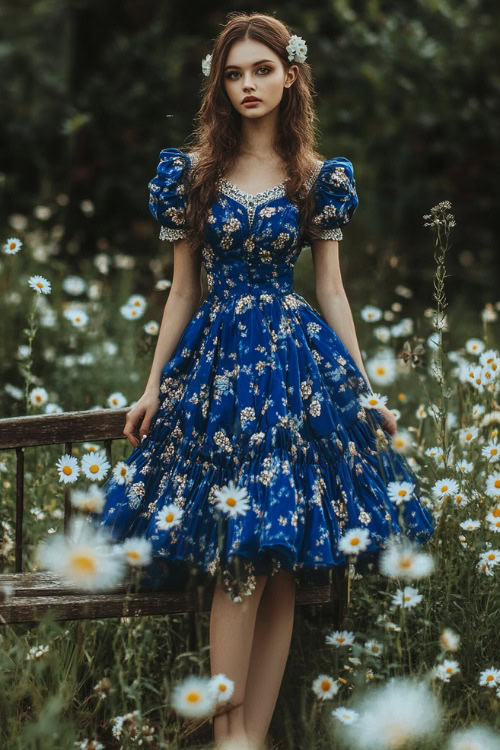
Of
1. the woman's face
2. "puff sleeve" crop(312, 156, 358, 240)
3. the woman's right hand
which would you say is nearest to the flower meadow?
the woman's right hand

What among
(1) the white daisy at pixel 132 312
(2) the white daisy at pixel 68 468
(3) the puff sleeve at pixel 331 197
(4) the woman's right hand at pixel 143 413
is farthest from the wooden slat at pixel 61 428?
(3) the puff sleeve at pixel 331 197

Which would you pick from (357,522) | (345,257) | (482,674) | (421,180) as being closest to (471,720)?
(482,674)

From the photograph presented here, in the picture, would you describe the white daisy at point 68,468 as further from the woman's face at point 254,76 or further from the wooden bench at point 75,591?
the woman's face at point 254,76

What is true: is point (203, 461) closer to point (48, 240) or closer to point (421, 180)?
point (48, 240)

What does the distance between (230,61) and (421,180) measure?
4063 millimetres

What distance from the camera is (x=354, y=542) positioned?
2.09m

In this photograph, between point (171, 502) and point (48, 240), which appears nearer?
point (171, 502)

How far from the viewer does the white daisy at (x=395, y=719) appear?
60.5 inches

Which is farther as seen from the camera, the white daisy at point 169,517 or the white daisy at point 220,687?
the white daisy at point 169,517

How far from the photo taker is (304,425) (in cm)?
230

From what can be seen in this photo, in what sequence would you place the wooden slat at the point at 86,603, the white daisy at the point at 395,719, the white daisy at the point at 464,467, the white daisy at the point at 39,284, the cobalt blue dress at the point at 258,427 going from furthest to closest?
the white daisy at the point at 39,284, the white daisy at the point at 464,467, the wooden slat at the point at 86,603, the cobalt blue dress at the point at 258,427, the white daisy at the point at 395,719

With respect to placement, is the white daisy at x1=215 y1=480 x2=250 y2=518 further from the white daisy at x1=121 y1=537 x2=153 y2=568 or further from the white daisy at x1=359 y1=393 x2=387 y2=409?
the white daisy at x1=359 y1=393 x2=387 y2=409

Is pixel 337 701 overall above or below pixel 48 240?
below

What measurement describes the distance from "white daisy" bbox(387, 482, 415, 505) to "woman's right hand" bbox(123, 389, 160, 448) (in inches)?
24.9
